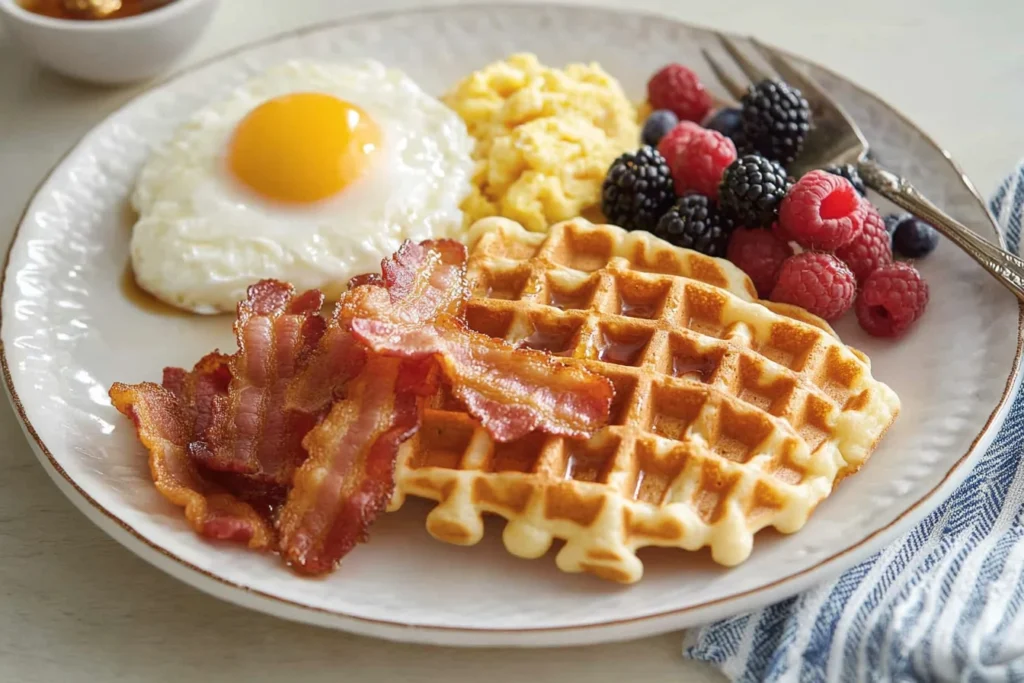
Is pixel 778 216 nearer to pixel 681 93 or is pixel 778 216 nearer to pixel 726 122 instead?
pixel 726 122

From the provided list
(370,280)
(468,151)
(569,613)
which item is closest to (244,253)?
(370,280)

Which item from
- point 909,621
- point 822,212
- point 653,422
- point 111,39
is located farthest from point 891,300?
point 111,39

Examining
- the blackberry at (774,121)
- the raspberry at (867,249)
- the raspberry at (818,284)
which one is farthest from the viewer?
the blackberry at (774,121)

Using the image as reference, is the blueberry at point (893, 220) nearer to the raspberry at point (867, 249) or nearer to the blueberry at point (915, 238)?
the blueberry at point (915, 238)

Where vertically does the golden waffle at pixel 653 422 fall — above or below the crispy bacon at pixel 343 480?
above

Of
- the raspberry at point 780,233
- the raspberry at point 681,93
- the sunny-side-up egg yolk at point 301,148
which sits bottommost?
the sunny-side-up egg yolk at point 301,148

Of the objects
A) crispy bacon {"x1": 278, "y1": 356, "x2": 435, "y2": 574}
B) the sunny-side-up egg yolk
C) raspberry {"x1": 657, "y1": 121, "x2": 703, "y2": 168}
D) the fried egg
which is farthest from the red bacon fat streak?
raspberry {"x1": 657, "y1": 121, "x2": 703, "y2": 168}

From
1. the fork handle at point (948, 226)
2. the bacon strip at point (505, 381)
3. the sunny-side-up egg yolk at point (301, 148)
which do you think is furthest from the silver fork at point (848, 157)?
the sunny-side-up egg yolk at point (301, 148)
